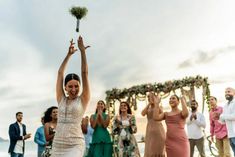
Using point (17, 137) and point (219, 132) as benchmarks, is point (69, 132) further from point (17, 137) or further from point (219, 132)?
point (17, 137)

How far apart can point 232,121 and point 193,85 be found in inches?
159

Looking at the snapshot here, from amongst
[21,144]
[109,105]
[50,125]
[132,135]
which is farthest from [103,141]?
[109,105]

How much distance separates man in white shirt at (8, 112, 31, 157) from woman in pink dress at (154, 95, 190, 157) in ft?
12.4

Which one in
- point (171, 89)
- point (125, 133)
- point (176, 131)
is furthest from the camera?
point (171, 89)

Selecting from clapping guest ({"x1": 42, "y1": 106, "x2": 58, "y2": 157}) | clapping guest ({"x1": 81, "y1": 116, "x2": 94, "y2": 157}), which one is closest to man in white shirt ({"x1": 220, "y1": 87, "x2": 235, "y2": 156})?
clapping guest ({"x1": 81, "y1": 116, "x2": 94, "y2": 157})

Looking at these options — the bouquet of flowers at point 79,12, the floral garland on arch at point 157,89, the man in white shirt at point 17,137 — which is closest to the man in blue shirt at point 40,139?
the man in white shirt at point 17,137

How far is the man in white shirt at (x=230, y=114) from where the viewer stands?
7805mm

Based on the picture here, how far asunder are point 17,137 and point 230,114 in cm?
527

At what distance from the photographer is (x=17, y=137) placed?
932 cm

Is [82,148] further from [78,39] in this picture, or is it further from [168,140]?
[168,140]

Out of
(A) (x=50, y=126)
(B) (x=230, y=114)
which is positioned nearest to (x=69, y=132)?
(A) (x=50, y=126)

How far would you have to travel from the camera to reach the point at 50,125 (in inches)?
209

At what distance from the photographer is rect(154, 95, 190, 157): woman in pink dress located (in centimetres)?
714

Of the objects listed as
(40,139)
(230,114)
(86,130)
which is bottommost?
(40,139)
